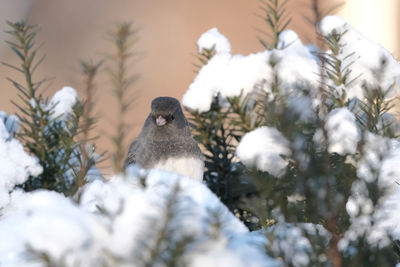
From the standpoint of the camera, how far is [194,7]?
1.87m

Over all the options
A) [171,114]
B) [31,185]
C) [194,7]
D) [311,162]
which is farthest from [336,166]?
[194,7]

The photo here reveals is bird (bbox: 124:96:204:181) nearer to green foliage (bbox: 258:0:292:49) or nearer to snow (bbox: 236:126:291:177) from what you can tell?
green foliage (bbox: 258:0:292:49)

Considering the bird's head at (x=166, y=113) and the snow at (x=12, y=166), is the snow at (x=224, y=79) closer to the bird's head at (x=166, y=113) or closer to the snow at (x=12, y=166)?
the snow at (x=12, y=166)

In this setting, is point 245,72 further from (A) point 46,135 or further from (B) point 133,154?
(B) point 133,154

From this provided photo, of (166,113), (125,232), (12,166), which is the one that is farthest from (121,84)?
(166,113)

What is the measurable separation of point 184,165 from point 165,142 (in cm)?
14

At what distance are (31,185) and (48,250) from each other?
1.31 feet

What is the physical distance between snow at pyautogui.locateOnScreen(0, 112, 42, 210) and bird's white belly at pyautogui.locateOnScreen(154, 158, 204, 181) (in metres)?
0.39

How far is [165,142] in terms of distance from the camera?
1254 millimetres

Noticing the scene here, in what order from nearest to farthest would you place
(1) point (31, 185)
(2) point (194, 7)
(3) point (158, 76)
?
1. (1) point (31, 185)
2. (3) point (158, 76)
3. (2) point (194, 7)

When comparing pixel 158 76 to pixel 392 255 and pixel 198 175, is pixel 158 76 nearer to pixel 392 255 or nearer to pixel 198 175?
pixel 198 175

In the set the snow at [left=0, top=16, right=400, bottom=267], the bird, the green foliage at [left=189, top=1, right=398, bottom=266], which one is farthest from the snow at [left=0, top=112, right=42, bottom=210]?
the bird

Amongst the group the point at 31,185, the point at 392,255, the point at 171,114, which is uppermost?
the point at 171,114

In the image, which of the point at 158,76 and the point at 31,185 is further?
the point at 158,76
